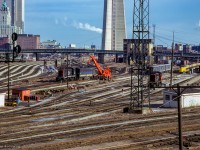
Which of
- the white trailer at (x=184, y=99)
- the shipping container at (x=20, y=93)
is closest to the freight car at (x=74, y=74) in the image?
the shipping container at (x=20, y=93)

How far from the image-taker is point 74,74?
3526 inches

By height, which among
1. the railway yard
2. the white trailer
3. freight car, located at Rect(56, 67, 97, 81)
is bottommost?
the railway yard

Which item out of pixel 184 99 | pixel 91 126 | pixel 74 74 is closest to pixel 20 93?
pixel 184 99

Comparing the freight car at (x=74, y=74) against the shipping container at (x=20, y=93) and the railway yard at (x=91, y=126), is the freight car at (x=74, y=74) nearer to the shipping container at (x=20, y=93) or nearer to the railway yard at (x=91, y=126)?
the shipping container at (x=20, y=93)

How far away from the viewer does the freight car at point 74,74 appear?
8656 cm

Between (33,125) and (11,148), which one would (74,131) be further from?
(11,148)

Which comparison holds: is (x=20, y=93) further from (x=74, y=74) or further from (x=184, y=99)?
(x=74, y=74)

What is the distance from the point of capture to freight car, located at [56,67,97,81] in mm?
86562

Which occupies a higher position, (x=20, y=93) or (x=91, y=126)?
(x=20, y=93)

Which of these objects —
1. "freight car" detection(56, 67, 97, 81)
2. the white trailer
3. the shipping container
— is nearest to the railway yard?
the white trailer

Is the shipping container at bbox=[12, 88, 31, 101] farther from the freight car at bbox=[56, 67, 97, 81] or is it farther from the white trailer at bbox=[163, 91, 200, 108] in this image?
the freight car at bbox=[56, 67, 97, 81]

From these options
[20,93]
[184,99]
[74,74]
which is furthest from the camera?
[74,74]

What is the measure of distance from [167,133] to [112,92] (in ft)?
121

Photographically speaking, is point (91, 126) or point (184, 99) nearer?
point (91, 126)
